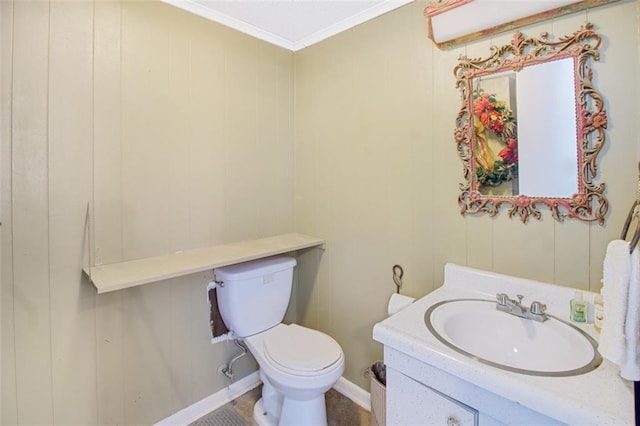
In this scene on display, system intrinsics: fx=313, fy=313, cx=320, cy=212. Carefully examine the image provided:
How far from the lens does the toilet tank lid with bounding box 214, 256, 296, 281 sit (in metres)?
1.64

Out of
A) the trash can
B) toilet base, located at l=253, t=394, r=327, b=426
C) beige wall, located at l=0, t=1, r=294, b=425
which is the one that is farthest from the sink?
beige wall, located at l=0, t=1, r=294, b=425

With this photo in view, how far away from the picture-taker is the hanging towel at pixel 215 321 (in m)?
1.76

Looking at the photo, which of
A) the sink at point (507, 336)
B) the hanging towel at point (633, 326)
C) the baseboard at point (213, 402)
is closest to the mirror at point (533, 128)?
the sink at point (507, 336)

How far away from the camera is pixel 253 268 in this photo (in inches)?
67.0

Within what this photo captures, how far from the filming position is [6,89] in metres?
1.17

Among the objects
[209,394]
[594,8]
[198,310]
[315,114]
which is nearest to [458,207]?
[594,8]

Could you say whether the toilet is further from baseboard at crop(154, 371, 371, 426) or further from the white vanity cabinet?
the white vanity cabinet

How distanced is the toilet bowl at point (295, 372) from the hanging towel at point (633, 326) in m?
1.04

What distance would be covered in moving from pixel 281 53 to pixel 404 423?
2063 mm

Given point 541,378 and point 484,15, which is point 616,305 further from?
point 484,15

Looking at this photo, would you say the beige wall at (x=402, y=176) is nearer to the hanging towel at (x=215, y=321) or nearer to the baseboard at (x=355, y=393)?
the baseboard at (x=355, y=393)

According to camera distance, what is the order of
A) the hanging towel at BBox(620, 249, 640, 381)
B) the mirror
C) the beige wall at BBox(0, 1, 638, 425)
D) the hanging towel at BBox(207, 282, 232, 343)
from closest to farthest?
1. the hanging towel at BBox(620, 249, 640, 381)
2. the mirror
3. the beige wall at BBox(0, 1, 638, 425)
4. the hanging towel at BBox(207, 282, 232, 343)

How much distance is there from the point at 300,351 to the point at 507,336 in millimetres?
901

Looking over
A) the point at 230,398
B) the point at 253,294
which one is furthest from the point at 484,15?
the point at 230,398
